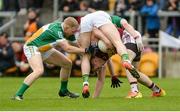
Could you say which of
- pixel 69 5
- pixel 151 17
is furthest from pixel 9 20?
pixel 151 17

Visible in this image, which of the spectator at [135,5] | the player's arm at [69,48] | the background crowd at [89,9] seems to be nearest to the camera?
the player's arm at [69,48]

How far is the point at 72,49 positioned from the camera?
15383 millimetres

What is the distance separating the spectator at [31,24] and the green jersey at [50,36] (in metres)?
11.9

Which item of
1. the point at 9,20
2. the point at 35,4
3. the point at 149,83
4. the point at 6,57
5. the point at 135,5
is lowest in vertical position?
the point at 6,57

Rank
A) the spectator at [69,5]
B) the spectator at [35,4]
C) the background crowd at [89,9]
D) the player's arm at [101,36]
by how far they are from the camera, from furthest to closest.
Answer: the spectator at [35,4] < the spectator at [69,5] < the background crowd at [89,9] < the player's arm at [101,36]

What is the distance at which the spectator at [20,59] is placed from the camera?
27264 mm

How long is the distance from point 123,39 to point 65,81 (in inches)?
65.2

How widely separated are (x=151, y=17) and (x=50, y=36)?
39.4ft

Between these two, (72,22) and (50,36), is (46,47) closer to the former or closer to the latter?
(50,36)

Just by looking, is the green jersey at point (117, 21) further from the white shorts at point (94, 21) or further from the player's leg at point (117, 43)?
→ the player's leg at point (117, 43)

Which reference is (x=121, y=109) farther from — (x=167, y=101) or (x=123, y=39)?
(x=123, y=39)

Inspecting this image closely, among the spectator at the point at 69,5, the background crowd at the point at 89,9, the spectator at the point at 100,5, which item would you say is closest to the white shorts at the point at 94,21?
the background crowd at the point at 89,9

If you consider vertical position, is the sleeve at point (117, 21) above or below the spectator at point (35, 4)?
above

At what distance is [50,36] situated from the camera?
1568 centimetres
